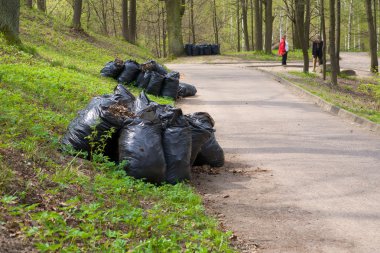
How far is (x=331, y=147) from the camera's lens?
9844 mm

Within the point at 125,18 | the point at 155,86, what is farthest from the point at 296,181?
the point at 125,18

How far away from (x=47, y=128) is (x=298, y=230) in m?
3.68

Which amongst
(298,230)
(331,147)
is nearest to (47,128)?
(298,230)

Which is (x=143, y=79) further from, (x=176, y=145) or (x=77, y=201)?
(x=77, y=201)

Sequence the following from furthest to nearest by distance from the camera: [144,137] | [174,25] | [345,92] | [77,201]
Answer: [174,25] < [345,92] < [144,137] < [77,201]

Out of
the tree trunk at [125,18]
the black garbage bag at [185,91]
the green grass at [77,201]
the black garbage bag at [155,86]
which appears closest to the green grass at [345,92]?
the black garbage bag at [185,91]

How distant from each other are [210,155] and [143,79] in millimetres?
7569

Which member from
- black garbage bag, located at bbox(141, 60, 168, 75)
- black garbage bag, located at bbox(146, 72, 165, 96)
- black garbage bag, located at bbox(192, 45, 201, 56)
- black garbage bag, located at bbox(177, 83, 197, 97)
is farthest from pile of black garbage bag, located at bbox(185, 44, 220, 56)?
black garbage bag, located at bbox(146, 72, 165, 96)

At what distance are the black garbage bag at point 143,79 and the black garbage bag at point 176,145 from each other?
8.13 metres

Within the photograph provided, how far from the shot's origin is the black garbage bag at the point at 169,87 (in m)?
15.3

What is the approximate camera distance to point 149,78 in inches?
608

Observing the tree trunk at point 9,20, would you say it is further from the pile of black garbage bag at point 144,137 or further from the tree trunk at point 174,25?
the tree trunk at point 174,25

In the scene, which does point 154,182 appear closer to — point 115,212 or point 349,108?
point 115,212

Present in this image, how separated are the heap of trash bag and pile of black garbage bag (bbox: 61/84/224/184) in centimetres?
754
